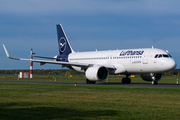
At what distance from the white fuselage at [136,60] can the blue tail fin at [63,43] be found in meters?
8.29

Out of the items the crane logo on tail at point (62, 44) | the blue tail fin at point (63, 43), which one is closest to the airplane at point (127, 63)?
the blue tail fin at point (63, 43)

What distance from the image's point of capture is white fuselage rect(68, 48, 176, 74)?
34.1m

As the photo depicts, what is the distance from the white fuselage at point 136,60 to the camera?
34.1 metres

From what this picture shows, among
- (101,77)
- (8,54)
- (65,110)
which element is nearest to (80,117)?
(65,110)

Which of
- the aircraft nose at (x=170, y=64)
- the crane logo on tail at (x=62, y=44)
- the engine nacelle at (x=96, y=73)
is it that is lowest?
the engine nacelle at (x=96, y=73)

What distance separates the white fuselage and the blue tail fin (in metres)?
8.29

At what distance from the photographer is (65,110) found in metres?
12.3

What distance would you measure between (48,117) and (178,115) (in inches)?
197

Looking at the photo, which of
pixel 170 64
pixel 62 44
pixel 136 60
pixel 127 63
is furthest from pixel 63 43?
pixel 170 64

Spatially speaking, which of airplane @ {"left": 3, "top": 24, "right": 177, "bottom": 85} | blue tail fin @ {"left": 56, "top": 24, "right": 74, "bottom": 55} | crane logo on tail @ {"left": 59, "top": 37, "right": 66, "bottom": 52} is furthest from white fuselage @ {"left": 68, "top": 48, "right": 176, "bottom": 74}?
crane logo on tail @ {"left": 59, "top": 37, "right": 66, "bottom": 52}

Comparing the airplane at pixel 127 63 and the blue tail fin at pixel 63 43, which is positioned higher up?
the blue tail fin at pixel 63 43

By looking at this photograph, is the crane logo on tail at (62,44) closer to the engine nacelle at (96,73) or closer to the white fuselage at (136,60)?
the white fuselage at (136,60)

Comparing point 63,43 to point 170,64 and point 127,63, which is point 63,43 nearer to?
point 127,63

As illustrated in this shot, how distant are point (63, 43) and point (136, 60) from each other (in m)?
17.9
